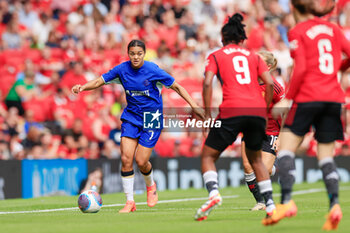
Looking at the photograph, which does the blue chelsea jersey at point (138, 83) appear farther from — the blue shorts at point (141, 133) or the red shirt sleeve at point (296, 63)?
the red shirt sleeve at point (296, 63)

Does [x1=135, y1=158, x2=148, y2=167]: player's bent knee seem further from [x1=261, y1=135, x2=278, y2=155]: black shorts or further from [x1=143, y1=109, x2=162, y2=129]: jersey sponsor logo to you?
[x1=261, y1=135, x2=278, y2=155]: black shorts

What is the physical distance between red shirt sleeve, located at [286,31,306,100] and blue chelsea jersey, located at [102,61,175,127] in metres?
3.82

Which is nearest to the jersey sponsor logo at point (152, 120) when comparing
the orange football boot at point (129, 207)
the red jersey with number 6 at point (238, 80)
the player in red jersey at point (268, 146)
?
the orange football boot at point (129, 207)

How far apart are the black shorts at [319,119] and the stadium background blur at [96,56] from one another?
9857 mm

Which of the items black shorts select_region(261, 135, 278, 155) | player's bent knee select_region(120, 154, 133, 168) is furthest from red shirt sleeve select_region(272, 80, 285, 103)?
player's bent knee select_region(120, 154, 133, 168)

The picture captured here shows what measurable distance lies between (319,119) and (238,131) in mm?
994

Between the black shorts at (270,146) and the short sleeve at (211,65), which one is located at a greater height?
the short sleeve at (211,65)

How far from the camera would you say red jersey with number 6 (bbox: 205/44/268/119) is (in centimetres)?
813

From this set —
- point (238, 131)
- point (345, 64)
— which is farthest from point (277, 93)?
point (345, 64)

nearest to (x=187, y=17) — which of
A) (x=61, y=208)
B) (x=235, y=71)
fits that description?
(x=61, y=208)

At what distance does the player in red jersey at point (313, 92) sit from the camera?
7461 mm

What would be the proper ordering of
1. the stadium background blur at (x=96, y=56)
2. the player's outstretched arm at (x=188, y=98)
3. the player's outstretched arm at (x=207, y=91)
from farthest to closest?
1. the stadium background blur at (x=96, y=56)
2. the player's outstretched arm at (x=188, y=98)
3. the player's outstretched arm at (x=207, y=91)

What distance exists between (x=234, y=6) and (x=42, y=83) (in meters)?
9.37

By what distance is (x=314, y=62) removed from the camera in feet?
24.6
